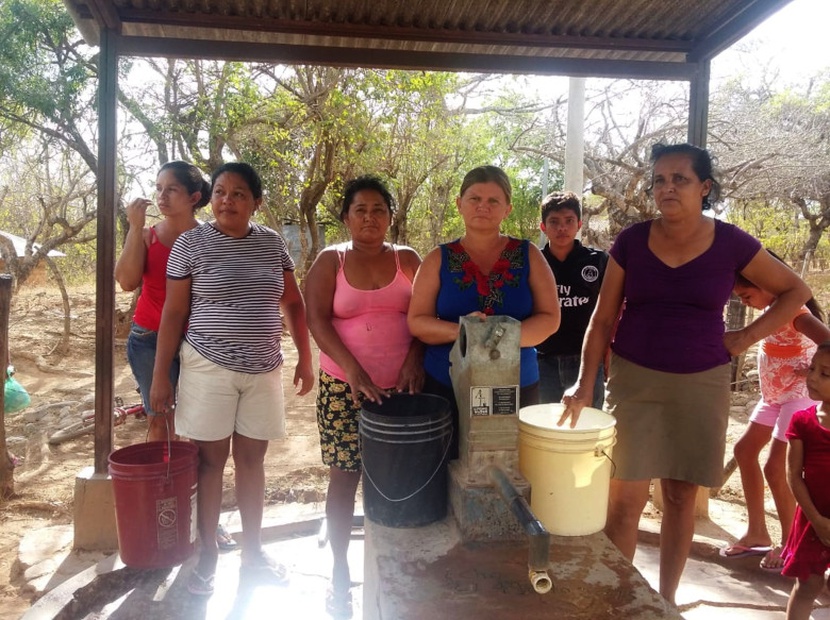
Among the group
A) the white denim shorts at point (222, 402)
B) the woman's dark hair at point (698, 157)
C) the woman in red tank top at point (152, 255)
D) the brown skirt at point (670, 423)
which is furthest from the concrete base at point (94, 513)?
the woman's dark hair at point (698, 157)

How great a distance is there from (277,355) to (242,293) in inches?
13.6

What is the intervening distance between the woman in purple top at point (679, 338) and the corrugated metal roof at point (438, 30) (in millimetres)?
1485

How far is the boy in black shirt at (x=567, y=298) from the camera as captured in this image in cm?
341

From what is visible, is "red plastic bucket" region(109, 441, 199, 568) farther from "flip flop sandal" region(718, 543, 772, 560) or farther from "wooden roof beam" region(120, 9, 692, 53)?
"flip flop sandal" region(718, 543, 772, 560)

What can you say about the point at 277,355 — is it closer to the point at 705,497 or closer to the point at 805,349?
the point at 805,349

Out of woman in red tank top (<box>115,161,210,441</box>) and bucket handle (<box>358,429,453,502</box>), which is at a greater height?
woman in red tank top (<box>115,161,210,441</box>)

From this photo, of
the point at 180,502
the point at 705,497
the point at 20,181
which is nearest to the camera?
the point at 180,502

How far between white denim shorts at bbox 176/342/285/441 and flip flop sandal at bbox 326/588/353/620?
0.79 metres

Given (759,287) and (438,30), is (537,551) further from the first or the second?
(438,30)

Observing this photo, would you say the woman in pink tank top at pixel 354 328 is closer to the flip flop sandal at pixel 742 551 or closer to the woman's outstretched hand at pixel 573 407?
the woman's outstretched hand at pixel 573 407

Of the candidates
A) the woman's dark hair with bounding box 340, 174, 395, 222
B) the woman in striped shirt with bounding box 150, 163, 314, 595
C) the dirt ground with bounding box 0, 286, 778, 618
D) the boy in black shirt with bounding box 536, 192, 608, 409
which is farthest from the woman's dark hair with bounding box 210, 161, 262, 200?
the dirt ground with bounding box 0, 286, 778, 618

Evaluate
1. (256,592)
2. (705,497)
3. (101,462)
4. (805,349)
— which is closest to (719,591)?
(705,497)

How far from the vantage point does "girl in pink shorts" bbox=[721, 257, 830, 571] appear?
333 centimetres

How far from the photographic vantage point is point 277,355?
2971 mm
